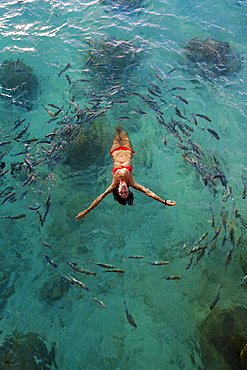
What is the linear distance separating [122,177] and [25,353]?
5234 mm

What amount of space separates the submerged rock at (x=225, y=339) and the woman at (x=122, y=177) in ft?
10.9

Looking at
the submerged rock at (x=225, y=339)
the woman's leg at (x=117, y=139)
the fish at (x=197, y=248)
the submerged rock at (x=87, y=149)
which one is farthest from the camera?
the submerged rock at (x=87, y=149)

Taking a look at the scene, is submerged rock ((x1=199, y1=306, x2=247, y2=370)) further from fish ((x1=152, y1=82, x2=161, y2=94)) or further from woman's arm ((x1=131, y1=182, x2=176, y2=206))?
fish ((x1=152, y1=82, x2=161, y2=94))

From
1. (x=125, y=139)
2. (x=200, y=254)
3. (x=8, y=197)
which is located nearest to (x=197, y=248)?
(x=200, y=254)

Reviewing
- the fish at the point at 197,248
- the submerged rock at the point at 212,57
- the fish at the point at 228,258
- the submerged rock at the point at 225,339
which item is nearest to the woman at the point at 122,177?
the fish at the point at 197,248

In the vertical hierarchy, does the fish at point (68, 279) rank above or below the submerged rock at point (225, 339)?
below

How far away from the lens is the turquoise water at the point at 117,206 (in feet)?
23.6

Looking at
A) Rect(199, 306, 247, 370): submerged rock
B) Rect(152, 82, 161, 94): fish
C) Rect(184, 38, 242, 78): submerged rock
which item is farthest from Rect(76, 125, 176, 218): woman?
Rect(184, 38, 242, 78): submerged rock

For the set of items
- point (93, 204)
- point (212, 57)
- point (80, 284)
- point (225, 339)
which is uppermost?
point (212, 57)

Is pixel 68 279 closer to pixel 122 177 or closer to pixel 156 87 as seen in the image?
pixel 122 177

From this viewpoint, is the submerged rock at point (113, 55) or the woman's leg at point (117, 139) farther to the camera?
the submerged rock at point (113, 55)

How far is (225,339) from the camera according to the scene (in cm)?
685

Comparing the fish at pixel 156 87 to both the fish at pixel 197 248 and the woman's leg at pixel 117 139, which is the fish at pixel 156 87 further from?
the fish at pixel 197 248

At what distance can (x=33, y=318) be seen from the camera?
7.32 metres
